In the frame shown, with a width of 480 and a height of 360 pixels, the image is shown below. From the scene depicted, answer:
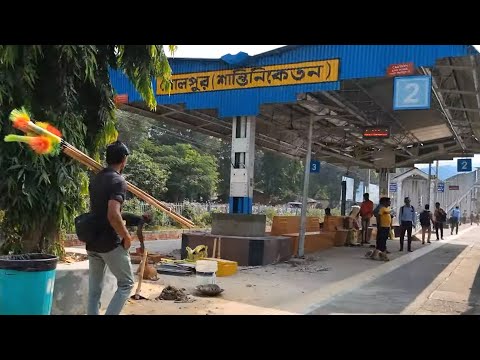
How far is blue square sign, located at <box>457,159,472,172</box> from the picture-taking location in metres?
22.0

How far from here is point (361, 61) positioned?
10.5m

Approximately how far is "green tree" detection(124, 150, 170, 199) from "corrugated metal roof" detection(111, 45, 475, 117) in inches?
504

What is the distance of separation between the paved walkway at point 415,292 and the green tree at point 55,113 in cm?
343

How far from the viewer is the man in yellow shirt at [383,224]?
40.5ft

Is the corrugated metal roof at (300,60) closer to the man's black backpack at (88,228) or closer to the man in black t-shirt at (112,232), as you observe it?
the man in black t-shirt at (112,232)

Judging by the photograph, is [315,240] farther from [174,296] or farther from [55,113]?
[55,113]

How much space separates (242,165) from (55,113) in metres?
6.99

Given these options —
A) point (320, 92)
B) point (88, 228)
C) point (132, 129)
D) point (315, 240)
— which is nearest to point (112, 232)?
point (88, 228)

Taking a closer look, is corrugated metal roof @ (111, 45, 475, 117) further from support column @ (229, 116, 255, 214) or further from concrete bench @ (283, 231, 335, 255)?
concrete bench @ (283, 231, 335, 255)

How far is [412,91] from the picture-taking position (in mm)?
10016
